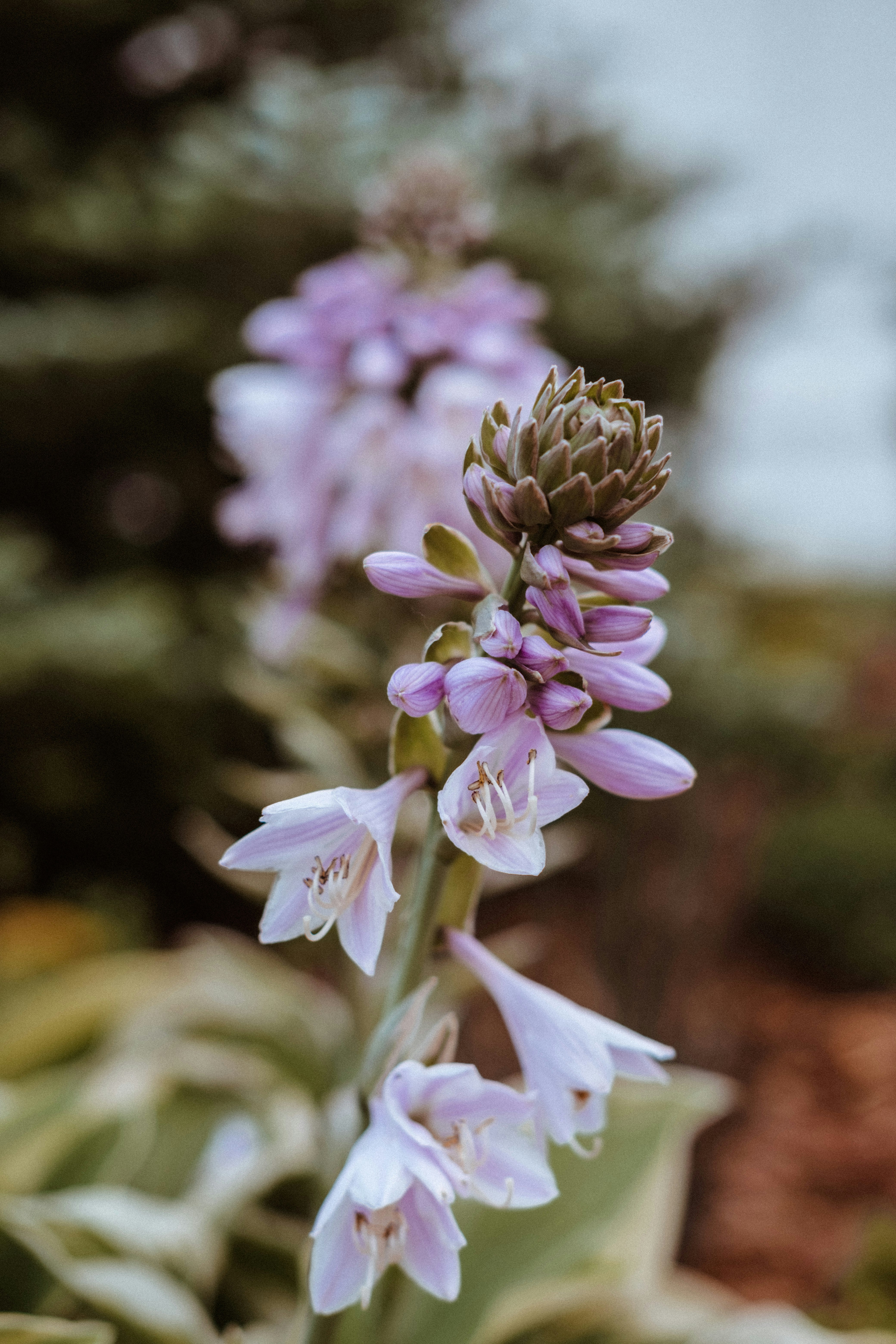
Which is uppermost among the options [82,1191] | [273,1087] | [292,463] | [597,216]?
[597,216]

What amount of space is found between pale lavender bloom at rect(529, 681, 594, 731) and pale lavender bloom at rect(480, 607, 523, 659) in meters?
0.02

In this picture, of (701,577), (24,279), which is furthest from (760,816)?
(24,279)

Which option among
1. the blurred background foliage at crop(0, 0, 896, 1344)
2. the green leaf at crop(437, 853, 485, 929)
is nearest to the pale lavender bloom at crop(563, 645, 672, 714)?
the green leaf at crop(437, 853, 485, 929)

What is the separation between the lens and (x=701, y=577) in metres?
3.50

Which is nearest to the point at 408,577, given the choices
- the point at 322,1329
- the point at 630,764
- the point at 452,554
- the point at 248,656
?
the point at 452,554

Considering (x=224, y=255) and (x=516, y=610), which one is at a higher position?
(x=224, y=255)

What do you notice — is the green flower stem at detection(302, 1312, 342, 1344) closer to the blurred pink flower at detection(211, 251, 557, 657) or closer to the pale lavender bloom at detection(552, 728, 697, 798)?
the pale lavender bloom at detection(552, 728, 697, 798)

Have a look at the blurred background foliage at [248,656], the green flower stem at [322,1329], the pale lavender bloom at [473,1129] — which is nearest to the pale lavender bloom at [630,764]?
the pale lavender bloom at [473,1129]

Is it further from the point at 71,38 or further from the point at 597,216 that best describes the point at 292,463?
the point at 71,38

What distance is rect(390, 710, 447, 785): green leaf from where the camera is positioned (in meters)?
0.47

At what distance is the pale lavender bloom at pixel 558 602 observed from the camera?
42 cm

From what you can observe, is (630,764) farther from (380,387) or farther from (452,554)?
(380,387)

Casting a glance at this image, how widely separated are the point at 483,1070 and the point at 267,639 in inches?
51.0

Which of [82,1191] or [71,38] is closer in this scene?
[82,1191]
